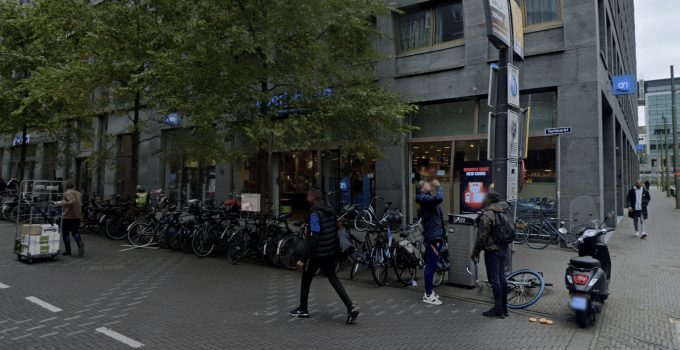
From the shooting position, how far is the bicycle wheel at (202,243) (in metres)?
10.2

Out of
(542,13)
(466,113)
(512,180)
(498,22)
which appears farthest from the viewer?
(466,113)

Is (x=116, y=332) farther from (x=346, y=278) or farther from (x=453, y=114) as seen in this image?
(x=453, y=114)

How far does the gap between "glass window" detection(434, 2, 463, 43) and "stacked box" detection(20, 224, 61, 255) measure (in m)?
12.1

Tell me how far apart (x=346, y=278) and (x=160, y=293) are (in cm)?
323

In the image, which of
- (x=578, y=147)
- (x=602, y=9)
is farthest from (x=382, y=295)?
(x=602, y=9)

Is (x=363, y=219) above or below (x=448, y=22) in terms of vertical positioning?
below

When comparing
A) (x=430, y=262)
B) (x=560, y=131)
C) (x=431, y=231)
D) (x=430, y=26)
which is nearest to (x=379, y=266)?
(x=430, y=262)

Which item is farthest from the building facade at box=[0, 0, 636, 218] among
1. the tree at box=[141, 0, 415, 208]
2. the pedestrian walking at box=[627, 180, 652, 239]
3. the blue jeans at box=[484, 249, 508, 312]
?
the blue jeans at box=[484, 249, 508, 312]

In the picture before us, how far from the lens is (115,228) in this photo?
42.8 ft

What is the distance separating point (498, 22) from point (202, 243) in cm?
781

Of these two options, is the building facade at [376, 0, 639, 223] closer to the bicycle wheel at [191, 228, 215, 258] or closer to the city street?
the city street

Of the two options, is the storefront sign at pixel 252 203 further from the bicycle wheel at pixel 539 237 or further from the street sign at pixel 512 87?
the bicycle wheel at pixel 539 237

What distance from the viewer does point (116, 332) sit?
196 inches

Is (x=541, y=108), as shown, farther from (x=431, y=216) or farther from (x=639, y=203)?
(x=431, y=216)
